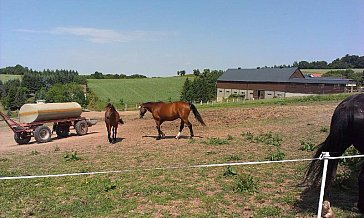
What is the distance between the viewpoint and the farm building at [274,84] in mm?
56906

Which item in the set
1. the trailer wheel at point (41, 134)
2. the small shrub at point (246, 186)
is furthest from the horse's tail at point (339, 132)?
the trailer wheel at point (41, 134)

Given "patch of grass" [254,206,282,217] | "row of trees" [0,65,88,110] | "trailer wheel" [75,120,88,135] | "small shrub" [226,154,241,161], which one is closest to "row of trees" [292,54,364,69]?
"row of trees" [0,65,88,110]

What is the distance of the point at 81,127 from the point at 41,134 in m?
2.35

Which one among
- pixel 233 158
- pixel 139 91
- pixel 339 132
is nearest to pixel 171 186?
pixel 233 158

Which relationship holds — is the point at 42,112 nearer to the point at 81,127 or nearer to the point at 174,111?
the point at 81,127

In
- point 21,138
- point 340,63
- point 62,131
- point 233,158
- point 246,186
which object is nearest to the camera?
point 246,186

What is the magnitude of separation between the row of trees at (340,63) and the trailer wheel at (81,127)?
453 feet

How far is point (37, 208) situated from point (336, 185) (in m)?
5.48

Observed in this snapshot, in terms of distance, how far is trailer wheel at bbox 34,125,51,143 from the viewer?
52.0ft

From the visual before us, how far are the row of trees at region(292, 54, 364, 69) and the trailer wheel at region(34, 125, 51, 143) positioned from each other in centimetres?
14044

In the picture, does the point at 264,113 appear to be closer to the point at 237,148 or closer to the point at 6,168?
the point at 237,148

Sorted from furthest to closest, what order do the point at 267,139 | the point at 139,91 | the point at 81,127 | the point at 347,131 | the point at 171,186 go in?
the point at 139,91 < the point at 81,127 < the point at 267,139 < the point at 171,186 < the point at 347,131

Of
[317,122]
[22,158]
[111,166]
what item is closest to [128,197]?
[111,166]

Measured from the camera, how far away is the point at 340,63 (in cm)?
14662
